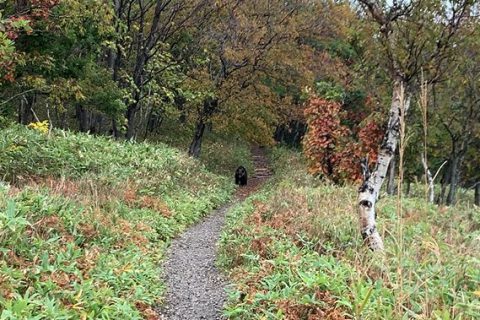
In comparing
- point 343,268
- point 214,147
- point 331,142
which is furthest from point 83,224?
point 214,147

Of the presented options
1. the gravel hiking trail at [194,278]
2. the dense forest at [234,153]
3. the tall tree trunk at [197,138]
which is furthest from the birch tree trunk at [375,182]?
the tall tree trunk at [197,138]

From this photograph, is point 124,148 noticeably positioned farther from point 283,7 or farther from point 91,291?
point 283,7

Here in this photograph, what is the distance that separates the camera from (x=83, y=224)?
632 centimetres

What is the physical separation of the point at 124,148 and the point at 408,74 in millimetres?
9275

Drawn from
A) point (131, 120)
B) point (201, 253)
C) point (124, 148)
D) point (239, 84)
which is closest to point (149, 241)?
point (201, 253)

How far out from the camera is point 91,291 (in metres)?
4.44

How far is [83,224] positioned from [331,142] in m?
9.72

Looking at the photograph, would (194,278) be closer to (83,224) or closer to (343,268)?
(83,224)

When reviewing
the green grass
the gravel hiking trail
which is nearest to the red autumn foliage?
the gravel hiking trail

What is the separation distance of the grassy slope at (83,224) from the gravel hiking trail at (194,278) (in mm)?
229

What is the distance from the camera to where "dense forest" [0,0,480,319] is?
14.3 feet

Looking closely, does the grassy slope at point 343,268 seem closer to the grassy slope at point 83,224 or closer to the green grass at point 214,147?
the grassy slope at point 83,224

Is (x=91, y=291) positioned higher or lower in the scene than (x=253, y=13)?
lower

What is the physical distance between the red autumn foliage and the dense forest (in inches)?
2.2
